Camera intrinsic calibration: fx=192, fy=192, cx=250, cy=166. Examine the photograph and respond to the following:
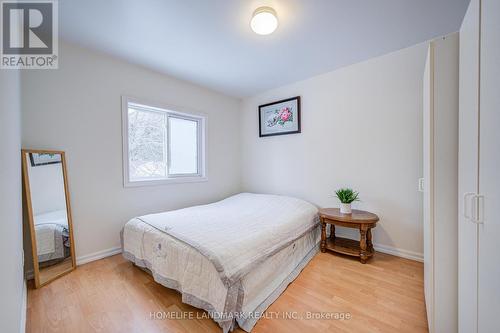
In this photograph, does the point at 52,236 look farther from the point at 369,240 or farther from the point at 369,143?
the point at 369,143

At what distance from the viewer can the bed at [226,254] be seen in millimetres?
1285

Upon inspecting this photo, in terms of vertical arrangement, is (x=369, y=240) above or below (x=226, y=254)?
below

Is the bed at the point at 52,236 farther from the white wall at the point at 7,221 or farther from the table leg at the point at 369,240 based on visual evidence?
the table leg at the point at 369,240

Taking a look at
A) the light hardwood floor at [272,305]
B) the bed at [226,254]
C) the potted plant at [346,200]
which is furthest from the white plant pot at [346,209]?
the light hardwood floor at [272,305]

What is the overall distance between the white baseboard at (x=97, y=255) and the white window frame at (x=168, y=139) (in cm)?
78

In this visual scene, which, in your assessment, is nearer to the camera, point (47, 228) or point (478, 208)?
point (478, 208)

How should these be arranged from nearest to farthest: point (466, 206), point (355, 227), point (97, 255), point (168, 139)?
point (466, 206) < point (355, 227) < point (97, 255) < point (168, 139)

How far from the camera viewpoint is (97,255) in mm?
2176

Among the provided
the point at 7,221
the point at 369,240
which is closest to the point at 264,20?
the point at 7,221

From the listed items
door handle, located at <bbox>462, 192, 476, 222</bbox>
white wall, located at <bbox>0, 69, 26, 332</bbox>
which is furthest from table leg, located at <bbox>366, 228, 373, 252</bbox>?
white wall, located at <bbox>0, 69, 26, 332</bbox>

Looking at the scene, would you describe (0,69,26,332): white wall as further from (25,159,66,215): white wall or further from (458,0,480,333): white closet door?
(458,0,480,333): white closet door

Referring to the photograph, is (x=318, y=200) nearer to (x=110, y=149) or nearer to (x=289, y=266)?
(x=289, y=266)

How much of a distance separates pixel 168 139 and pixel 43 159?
1.34m

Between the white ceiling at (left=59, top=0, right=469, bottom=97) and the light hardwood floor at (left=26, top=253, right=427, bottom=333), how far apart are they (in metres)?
2.34
